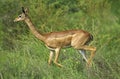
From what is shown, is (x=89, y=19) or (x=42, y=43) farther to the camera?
(x=89, y=19)

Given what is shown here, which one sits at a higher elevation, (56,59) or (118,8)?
(118,8)

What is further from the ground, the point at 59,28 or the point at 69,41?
the point at 69,41

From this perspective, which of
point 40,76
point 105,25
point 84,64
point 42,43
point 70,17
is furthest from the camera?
point 70,17

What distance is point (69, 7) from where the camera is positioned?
15.6 metres

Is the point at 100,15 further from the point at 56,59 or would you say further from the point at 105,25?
the point at 56,59

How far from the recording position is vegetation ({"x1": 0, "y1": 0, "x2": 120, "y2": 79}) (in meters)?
9.74

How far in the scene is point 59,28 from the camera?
45.0 feet

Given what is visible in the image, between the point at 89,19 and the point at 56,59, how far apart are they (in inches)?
163

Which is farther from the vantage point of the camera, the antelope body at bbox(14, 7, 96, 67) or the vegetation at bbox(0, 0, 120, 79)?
the antelope body at bbox(14, 7, 96, 67)

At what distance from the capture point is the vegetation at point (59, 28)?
974 cm

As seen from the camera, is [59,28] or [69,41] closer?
[69,41]

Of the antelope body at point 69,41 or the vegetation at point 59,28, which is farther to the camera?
the antelope body at point 69,41

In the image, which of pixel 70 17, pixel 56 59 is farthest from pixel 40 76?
pixel 70 17

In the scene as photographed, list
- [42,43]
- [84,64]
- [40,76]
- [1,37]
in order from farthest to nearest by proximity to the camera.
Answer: [1,37] < [42,43] < [84,64] < [40,76]
